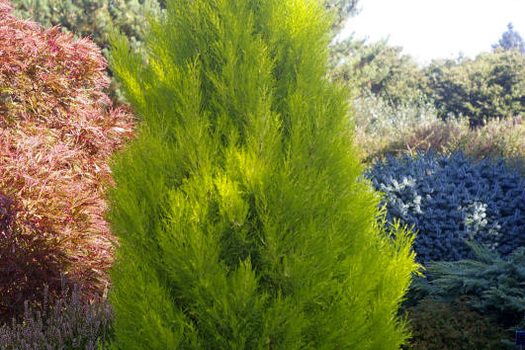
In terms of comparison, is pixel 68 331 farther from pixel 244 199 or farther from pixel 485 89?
pixel 485 89

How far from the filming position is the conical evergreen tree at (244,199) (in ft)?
8.33

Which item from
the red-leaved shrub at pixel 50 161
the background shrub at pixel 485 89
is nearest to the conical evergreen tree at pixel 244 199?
the red-leaved shrub at pixel 50 161

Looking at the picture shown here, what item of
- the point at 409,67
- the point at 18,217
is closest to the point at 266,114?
the point at 18,217

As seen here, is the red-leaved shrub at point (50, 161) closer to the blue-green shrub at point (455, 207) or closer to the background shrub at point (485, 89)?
the blue-green shrub at point (455, 207)

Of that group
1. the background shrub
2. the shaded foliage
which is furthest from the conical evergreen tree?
the background shrub

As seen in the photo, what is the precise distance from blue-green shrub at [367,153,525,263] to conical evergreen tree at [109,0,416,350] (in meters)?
4.25

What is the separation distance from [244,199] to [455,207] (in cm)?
547

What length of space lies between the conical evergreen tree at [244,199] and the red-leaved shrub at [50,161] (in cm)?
246

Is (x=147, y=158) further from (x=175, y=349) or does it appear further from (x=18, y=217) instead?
(x=18, y=217)

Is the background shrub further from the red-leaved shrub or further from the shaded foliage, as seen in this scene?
the shaded foliage

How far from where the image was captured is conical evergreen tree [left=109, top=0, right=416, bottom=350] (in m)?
2.54

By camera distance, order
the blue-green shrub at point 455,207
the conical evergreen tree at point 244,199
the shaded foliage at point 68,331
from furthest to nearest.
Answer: the blue-green shrub at point 455,207 < the shaded foliage at point 68,331 < the conical evergreen tree at point 244,199

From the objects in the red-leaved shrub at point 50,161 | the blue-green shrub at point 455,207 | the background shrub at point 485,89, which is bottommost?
the red-leaved shrub at point 50,161

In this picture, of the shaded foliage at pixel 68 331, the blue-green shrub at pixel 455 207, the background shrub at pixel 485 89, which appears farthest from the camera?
the background shrub at pixel 485 89
